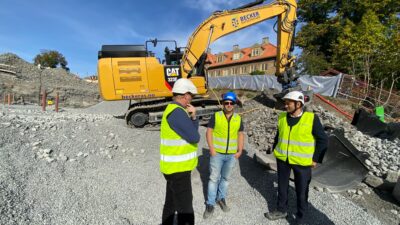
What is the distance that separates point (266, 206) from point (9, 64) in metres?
26.8

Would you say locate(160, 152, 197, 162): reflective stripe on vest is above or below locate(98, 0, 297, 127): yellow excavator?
below

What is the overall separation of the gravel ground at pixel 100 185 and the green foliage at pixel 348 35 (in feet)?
39.3

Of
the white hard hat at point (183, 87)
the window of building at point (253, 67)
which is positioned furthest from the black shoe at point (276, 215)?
the window of building at point (253, 67)

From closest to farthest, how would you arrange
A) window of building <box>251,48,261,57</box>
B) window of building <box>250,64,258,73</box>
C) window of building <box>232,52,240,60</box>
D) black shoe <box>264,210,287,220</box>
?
black shoe <box>264,210,287,220</box> < window of building <box>250,64,258,73</box> < window of building <box>251,48,261,57</box> < window of building <box>232,52,240,60</box>

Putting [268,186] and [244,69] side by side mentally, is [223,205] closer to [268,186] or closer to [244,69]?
[268,186]

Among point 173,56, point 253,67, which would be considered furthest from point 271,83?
point 253,67

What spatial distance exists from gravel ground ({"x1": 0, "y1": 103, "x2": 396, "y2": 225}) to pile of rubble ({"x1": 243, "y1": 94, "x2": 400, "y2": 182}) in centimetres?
134

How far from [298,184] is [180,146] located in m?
1.71

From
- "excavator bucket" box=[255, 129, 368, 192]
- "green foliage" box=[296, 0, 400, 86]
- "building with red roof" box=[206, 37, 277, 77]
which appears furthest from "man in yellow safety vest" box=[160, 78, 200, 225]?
"building with red roof" box=[206, 37, 277, 77]

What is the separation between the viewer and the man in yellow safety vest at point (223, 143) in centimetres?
351

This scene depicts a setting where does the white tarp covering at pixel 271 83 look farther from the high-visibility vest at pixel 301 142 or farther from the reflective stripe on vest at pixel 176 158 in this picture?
the reflective stripe on vest at pixel 176 158

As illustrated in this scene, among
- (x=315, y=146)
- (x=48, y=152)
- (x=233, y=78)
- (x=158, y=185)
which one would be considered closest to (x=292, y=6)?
(x=315, y=146)

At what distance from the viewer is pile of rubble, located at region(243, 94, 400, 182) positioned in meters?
5.23

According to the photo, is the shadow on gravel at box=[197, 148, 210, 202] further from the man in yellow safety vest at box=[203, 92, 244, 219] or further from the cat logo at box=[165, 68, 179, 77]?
the cat logo at box=[165, 68, 179, 77]
